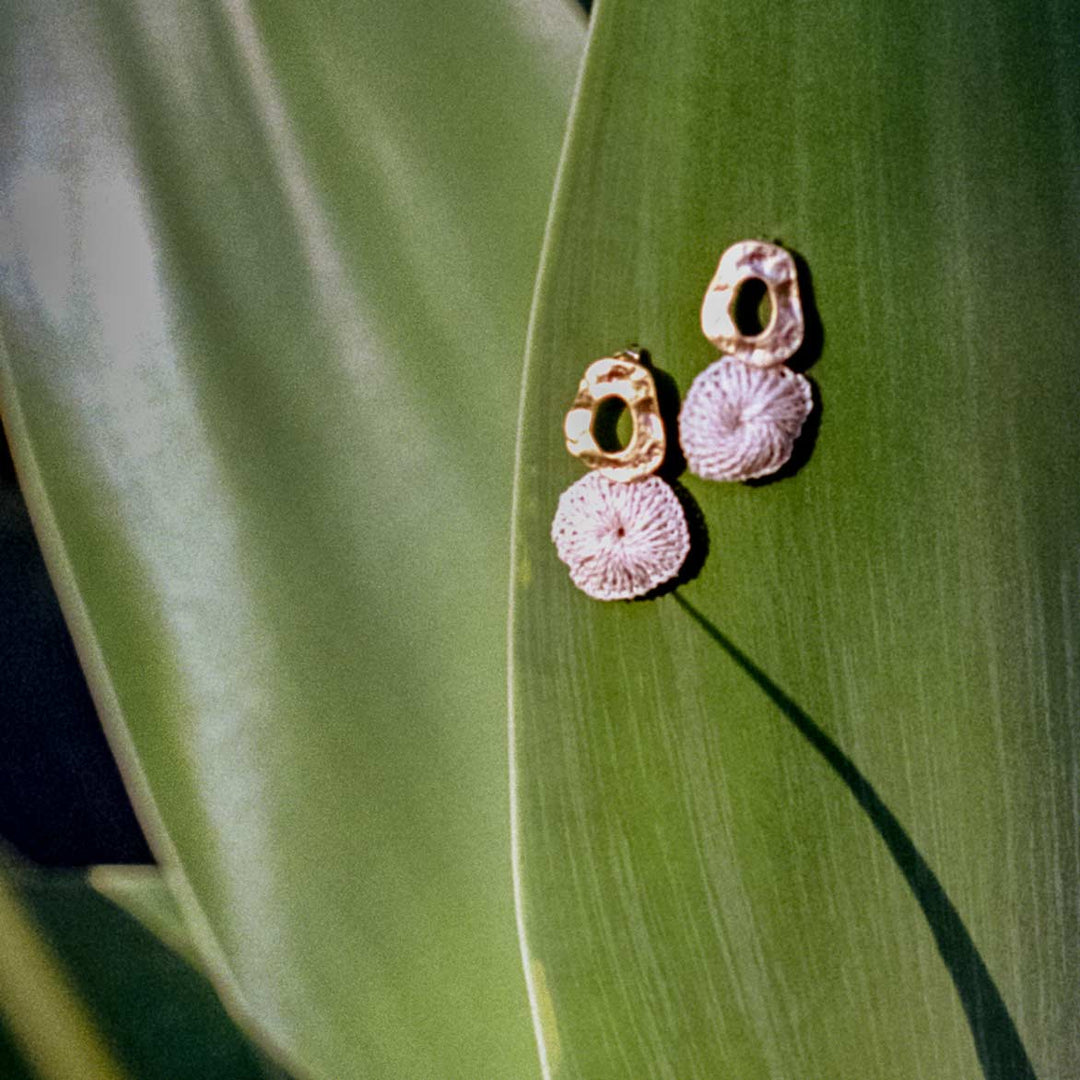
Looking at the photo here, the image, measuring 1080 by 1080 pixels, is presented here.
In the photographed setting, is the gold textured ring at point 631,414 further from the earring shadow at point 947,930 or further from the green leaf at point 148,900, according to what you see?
the green leaf at point 148,900

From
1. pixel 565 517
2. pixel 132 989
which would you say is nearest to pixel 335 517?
pixel 565 517

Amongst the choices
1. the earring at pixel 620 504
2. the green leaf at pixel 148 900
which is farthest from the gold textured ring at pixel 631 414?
Result: the green leaf at pixel 148 900

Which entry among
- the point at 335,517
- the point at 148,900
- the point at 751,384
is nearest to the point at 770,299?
the point at 751,384

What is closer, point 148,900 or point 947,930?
point 947,930

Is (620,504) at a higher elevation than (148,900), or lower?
higher

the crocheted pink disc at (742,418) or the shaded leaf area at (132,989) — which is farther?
the shaded leaf area at (132,989)

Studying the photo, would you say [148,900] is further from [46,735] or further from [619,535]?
[619,535]

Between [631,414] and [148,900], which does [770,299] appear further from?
[148,900]
